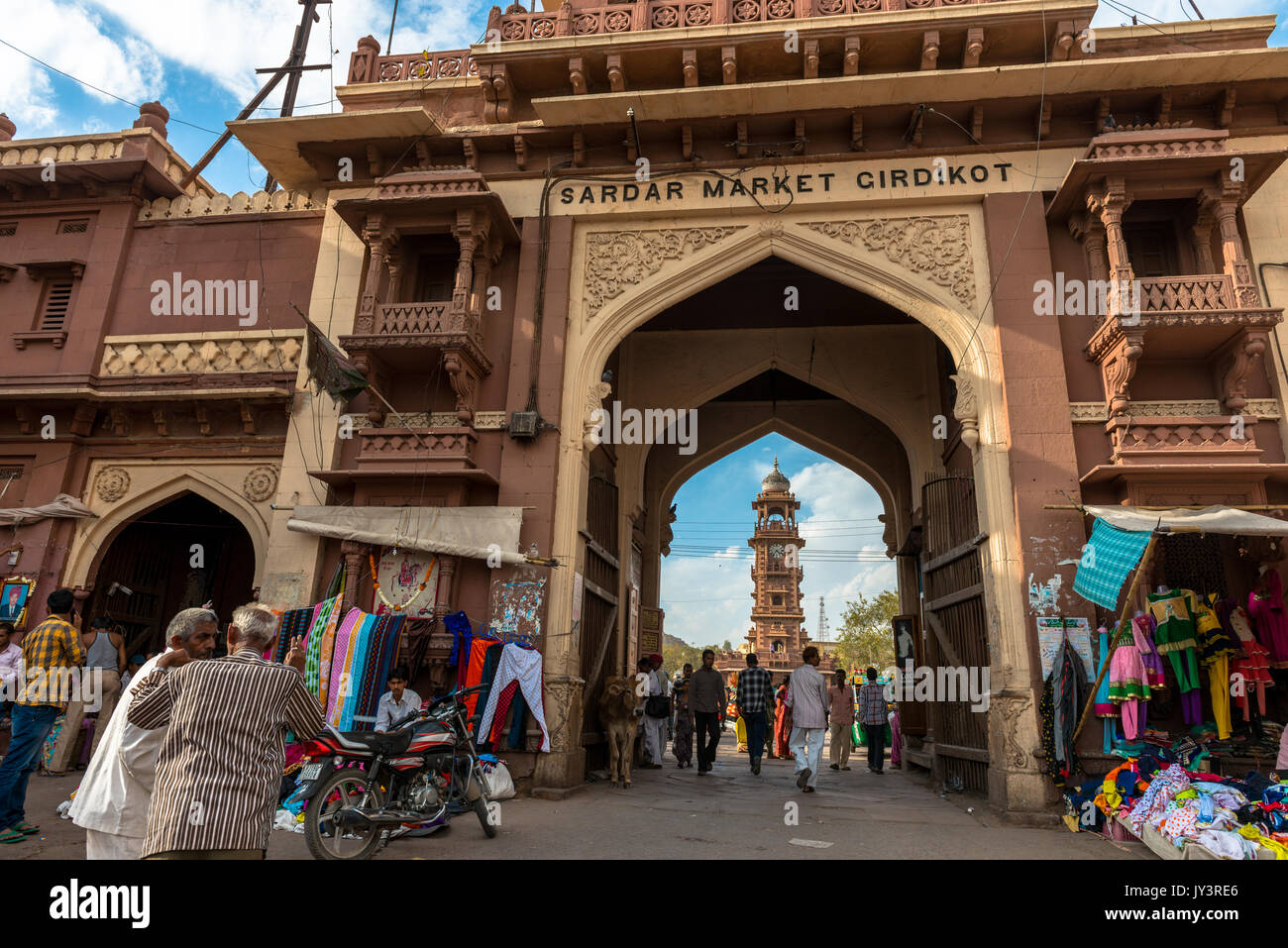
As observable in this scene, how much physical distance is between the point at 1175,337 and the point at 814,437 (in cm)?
684

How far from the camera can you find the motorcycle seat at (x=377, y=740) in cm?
498

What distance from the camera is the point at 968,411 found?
8344 mm

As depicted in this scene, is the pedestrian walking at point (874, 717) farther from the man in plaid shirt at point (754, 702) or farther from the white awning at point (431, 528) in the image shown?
the white awning at point (431, 528)

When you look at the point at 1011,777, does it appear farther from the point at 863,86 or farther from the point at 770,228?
the point at 863,86

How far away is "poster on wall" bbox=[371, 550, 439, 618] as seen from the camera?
8328 mm

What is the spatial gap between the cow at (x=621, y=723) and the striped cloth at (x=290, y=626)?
3.30 metres

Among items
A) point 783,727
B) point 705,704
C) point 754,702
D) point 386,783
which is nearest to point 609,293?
point 705,704

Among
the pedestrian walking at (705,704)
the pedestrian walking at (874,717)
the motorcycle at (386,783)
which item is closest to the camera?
the motorcycle at (386,783)

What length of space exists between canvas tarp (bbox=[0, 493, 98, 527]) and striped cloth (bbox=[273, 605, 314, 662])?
3701mm

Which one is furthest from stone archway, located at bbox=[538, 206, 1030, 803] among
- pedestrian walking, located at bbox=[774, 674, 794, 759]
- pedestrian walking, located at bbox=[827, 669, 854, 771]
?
pedestrian walking, located at bbox=[774, 674, 794, 759]

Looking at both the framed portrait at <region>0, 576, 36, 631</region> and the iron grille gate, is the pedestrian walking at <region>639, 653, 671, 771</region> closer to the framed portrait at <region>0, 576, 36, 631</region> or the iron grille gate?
the iron grille gate

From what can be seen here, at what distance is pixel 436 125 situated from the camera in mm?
9680

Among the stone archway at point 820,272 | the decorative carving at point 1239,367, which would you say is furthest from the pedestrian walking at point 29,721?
the decorative carving at point 1239,367

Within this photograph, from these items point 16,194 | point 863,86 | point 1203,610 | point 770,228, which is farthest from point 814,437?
point 16,194
